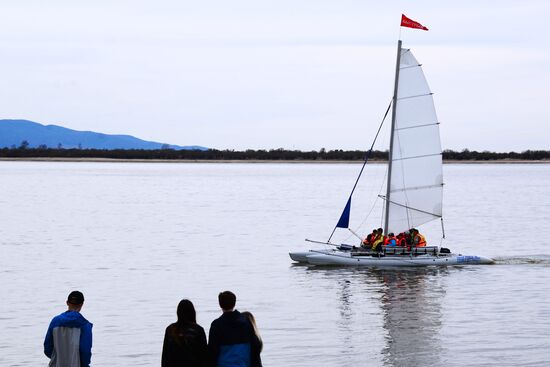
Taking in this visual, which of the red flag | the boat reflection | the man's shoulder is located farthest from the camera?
the red flag

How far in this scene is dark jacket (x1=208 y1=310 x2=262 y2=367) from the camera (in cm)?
1129

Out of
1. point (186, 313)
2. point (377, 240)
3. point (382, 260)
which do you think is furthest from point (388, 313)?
point (186, 313)

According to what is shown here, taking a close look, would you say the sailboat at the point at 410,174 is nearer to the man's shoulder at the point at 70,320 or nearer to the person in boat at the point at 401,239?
the person in boat at the point at 401,239

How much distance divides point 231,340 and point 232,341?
0.02 m

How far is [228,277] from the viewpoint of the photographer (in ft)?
129

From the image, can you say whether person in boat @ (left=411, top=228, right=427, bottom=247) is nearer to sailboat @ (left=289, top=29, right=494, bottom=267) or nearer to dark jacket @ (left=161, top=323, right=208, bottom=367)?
sailboat @ (left=289, top=29, right=494, bottom=267)

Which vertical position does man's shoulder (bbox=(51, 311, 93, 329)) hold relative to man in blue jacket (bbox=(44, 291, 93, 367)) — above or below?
above

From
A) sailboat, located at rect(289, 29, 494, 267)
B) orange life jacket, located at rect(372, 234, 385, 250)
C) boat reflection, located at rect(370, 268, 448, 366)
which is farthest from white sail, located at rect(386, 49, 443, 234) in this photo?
boat reflection, located at rect(370, 268, 448, 366)

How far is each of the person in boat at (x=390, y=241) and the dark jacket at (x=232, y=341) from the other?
90.5 feet

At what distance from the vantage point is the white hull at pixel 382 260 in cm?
3806

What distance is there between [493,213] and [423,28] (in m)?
49.0

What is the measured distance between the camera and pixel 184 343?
11.0 metres

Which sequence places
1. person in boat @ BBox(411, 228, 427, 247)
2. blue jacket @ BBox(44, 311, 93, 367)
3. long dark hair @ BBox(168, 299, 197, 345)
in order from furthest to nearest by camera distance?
person in boat @ BBox(411, 228, 427, 247) < blue jacket @ BBox(44, 311, 93, 367) < long dark hair @ BBox(168, 299, 197, 345)

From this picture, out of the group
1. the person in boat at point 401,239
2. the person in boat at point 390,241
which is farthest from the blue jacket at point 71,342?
the person in boat at point 401,239
